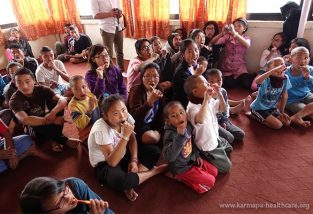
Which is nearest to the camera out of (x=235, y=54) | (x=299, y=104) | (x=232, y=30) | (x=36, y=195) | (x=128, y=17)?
(x=36, y=195)

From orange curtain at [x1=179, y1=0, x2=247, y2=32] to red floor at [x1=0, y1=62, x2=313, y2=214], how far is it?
164 centimetres

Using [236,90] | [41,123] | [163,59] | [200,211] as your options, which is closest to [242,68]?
[236,90]

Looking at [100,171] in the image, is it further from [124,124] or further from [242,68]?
[242,68]

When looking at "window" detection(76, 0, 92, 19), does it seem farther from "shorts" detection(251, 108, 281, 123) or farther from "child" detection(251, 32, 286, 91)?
"shorts" detection(251, 108, 281, 123)

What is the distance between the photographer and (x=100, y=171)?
60.8 inches

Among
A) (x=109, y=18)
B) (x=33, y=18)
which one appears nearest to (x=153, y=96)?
(x=109, y=18)

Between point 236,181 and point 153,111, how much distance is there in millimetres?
777

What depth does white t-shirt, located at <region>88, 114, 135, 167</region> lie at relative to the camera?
4.69ft

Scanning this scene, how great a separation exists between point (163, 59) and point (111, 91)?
1.99ft

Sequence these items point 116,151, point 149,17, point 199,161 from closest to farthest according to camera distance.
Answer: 1. point 116,151
2. point 199,161
3. point 149,17

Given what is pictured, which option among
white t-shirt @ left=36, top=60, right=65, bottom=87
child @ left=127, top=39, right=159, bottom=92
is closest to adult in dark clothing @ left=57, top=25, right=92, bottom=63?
white t-shirt @ left=36, top=60, right=65, bottom=87

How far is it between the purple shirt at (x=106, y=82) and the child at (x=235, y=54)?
1410 millimetres

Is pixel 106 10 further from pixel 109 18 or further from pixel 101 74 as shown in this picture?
pixel 101 74

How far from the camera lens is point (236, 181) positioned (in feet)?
5.40
